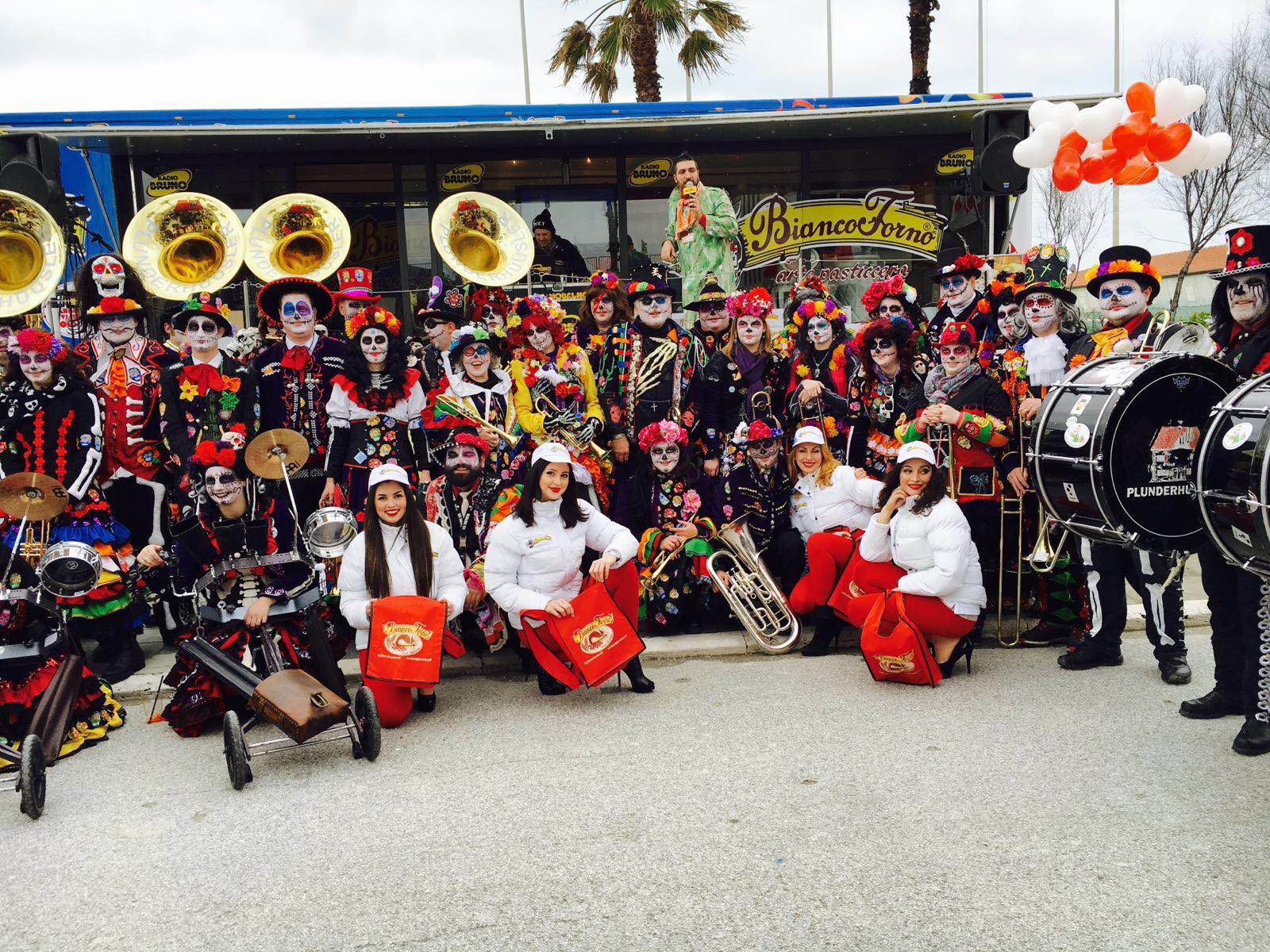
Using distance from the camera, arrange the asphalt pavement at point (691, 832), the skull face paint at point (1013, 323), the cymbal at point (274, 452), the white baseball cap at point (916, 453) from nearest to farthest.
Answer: the asphalt pavement at point (691, 832)
the cymbal at point (274, 452)
the white baseball cap at point (916, 453)
the skull face paint at point (1013, 323)

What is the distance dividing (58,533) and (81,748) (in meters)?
1.48

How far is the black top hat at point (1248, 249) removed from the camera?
4.14 meters

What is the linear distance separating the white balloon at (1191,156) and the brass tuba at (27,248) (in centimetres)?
752

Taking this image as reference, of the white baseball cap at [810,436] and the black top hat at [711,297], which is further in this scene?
the black top hat at [711,297]

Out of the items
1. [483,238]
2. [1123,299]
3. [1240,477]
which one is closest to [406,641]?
[1240,477]

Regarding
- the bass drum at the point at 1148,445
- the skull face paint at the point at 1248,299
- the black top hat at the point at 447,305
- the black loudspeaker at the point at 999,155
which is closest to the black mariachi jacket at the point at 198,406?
the black top hat at the point at 447,305

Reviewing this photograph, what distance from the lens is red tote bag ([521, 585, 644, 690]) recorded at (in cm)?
507

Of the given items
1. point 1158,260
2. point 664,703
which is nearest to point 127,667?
point 664,703

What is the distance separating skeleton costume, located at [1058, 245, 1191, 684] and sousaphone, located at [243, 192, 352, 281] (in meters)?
6.10

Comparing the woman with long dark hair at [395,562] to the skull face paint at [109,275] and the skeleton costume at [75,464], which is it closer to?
the skeleton costume at [75,464]

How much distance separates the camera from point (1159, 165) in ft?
21.1

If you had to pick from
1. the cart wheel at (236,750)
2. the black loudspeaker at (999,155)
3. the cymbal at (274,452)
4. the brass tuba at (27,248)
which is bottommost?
the cart wheel at (236,750)

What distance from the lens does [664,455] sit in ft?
20.7

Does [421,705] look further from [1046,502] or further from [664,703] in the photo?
[1046,502]
